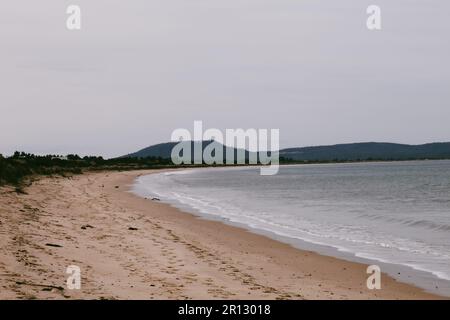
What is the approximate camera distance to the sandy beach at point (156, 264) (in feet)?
28.0

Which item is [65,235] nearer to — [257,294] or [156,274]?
[156,274]

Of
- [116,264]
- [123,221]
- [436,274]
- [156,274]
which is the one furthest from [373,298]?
[123,221]

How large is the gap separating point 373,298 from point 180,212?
1725cm

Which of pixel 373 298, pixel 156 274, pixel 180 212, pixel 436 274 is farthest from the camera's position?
pixel 180 212

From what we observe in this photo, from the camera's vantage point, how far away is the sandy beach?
336 inches

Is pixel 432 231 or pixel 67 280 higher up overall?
pixel 67 280

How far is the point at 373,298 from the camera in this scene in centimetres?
929

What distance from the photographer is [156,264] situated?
11.1 metres

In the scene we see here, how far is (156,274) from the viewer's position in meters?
10.0

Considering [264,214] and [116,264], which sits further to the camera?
[264,214]
